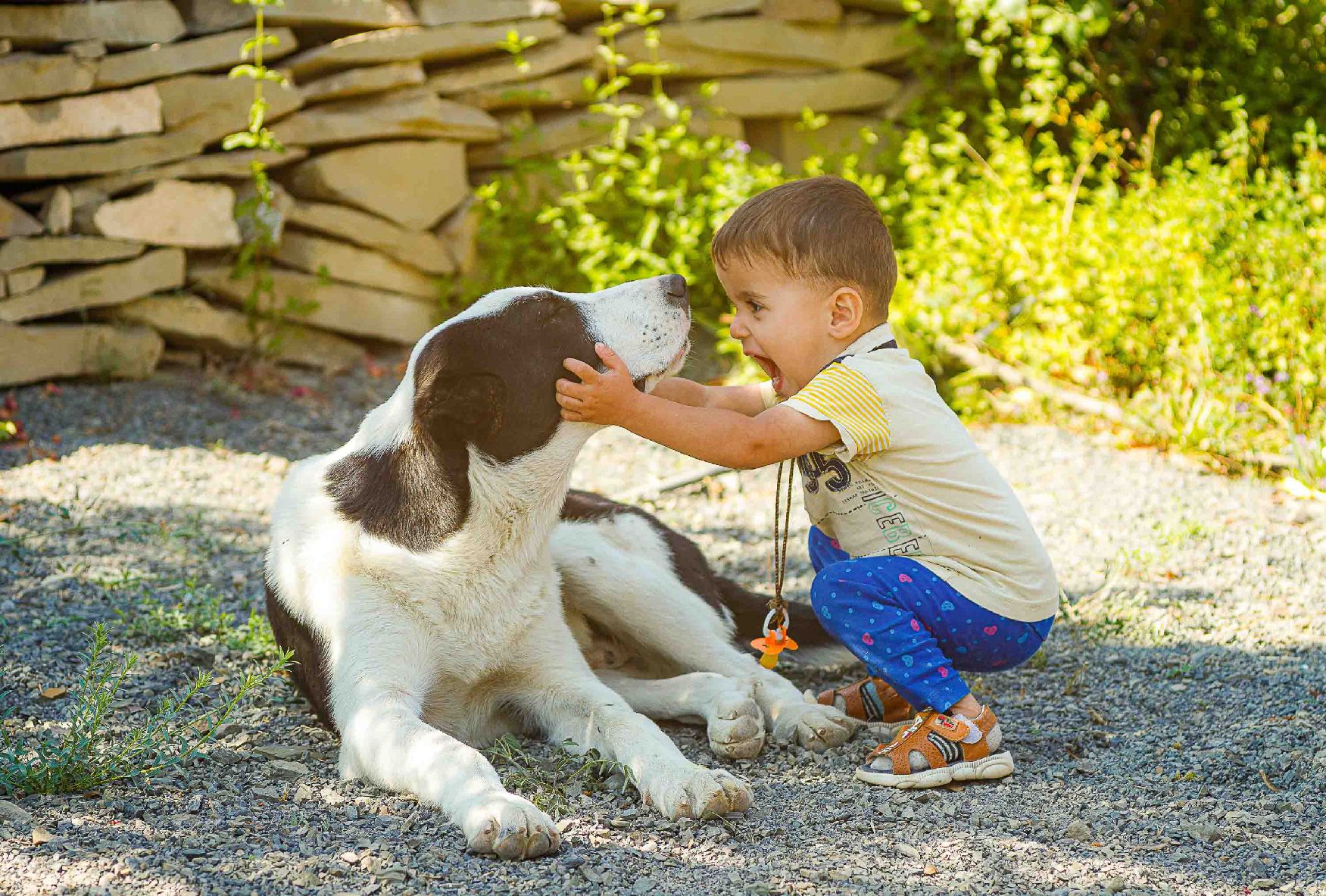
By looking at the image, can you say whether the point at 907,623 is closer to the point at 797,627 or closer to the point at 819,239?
the point at 797,627

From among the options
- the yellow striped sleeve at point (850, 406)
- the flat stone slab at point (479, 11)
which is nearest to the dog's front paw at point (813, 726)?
the yellow striped sleeve at point (850, 406)

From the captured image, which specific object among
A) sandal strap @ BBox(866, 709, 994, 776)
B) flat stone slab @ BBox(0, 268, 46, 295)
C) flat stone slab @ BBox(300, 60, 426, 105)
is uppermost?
flat stone slab @ BBox(300, 60, 426, 105)

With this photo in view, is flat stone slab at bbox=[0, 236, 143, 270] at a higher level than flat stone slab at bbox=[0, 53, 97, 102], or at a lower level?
lower

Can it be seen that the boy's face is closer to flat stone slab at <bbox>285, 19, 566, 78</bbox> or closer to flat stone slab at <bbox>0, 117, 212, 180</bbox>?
flat stone slab at <bbox>0, 117, 212, 180</bbox>

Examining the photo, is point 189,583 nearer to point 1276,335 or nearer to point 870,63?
point 1276,335

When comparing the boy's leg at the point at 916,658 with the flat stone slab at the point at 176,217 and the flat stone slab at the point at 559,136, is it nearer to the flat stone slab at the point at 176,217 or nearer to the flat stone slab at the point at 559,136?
the flat stone slab at the point at 176,217

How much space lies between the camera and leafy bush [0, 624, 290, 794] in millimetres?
2604

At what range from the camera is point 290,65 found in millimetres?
6328

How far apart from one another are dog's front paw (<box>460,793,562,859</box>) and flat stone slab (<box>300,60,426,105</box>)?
4.81 metres

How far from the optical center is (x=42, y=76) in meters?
5.60

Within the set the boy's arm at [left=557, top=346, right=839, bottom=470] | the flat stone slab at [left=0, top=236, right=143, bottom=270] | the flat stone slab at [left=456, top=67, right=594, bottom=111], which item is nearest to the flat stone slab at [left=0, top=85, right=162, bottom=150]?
the flat stone slab at [left=0, top=236, right=143, bottom=270]

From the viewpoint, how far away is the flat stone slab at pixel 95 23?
5.65 metres

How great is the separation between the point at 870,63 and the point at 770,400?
203 inches

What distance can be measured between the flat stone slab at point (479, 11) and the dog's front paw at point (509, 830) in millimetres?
5200
